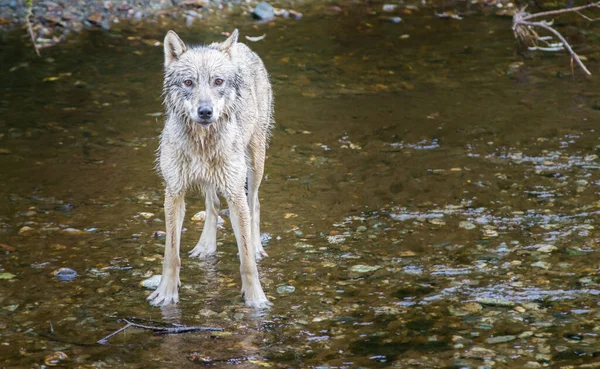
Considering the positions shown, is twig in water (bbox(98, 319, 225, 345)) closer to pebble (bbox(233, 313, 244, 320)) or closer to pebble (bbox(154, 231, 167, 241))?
pebble (bbox(233, 313, 244, 320))

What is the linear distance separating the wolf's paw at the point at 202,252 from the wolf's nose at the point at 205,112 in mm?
1819

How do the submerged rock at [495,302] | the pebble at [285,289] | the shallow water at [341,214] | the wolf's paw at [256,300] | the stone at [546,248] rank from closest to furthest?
the shallow water at [341,214] → the submerged rock at [495,302] → the wolf's paw at [256,300] → the pebble at [285,289] → the stone at [546,248]

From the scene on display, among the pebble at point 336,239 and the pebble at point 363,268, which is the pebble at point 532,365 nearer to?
the pebble at point 363,268

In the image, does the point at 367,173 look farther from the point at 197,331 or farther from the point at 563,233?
the point at 197,331

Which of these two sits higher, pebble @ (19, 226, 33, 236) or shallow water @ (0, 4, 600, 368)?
shallow water @ (0, 4, 600, 368)

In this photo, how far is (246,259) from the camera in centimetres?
678

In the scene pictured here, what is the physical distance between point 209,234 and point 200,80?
182cm

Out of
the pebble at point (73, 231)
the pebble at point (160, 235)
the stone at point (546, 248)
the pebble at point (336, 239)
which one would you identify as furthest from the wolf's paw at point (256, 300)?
the stone at point (546, 248)

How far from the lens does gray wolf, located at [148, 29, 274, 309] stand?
6391 millimetres

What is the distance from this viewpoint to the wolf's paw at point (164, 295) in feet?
22.1

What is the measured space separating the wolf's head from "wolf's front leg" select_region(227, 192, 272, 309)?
2.49 feet

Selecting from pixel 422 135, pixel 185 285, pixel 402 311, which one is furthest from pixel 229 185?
pixel 422 135

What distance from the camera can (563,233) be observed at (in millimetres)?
7703

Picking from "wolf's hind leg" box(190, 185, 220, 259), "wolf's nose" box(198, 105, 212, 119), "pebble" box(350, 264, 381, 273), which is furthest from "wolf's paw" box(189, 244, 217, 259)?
"wolf's nose" box(198, 105, 212, 119)
